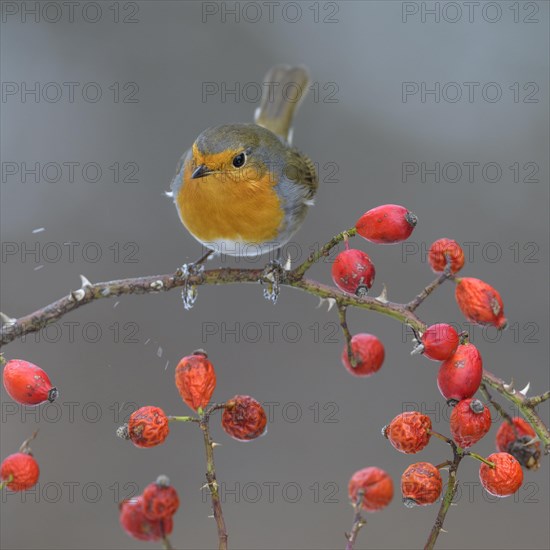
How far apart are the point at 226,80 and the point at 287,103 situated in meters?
2.39

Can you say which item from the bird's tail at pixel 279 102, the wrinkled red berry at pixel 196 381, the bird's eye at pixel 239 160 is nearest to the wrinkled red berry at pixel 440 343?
the wrinkled red berry at pixel 196 381

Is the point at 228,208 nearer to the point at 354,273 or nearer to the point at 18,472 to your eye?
the point at 354,273

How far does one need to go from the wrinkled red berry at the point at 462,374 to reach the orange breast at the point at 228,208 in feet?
5.98

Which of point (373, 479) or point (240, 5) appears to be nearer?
point (373, 479)

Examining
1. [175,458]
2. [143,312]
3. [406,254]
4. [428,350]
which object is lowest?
[175,458]

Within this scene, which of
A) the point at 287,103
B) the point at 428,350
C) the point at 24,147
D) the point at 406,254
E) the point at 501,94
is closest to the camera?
the point at 428,350

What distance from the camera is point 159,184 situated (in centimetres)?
699

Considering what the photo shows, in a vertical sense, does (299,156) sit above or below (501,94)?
below

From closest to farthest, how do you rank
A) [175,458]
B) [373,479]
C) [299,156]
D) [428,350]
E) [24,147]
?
[373,479] → [428,350] → [299,156] → [175,458] → [24,147]

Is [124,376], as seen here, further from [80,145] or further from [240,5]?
[240,5]

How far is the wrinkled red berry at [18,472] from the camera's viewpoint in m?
1.78

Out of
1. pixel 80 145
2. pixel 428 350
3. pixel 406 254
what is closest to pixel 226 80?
pixel 80 145

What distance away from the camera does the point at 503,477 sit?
5.78ft

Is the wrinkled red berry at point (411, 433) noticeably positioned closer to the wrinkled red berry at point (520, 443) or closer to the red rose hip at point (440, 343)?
the red rose hip at point (440, 343)
